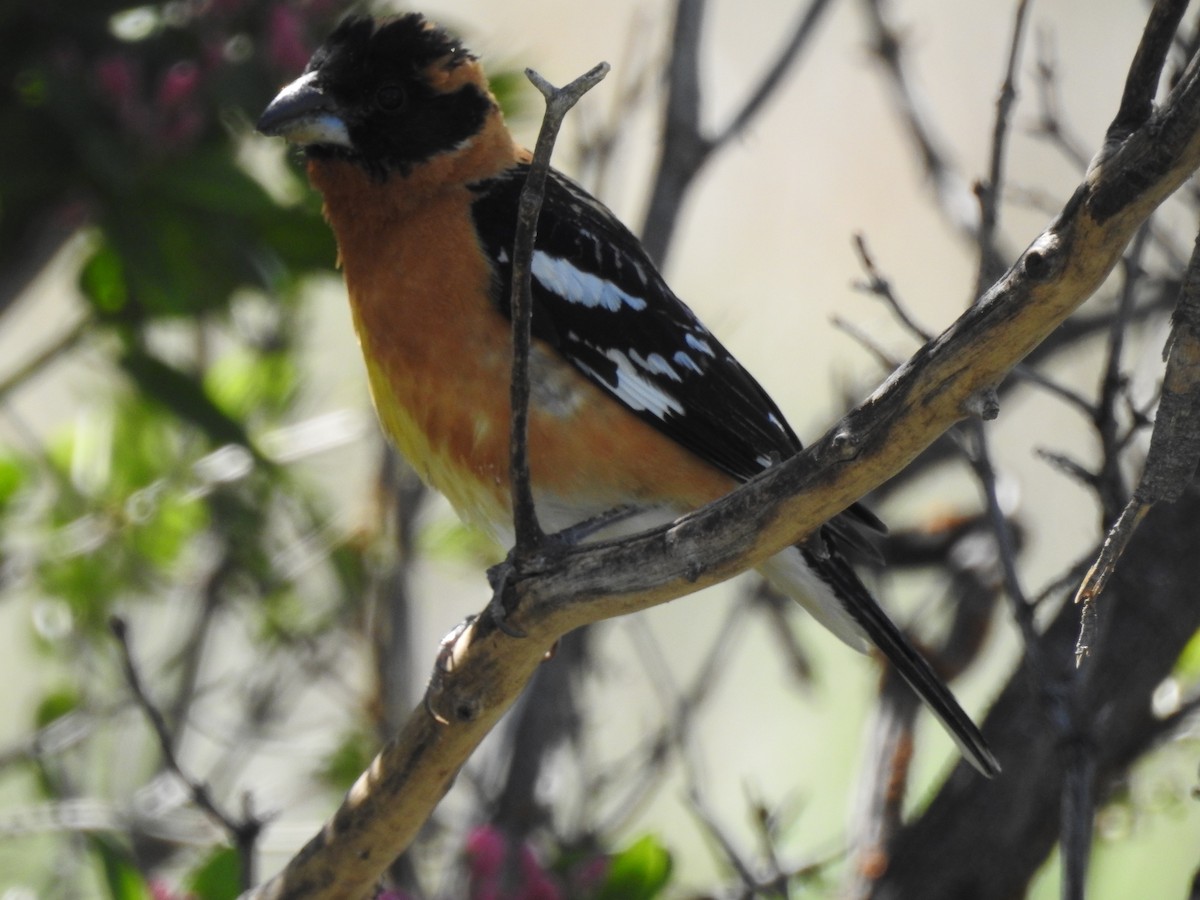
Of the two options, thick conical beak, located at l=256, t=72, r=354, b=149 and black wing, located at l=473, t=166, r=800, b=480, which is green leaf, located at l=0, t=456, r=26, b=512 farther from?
black wing, located at l=473, t=166, r=800, b=480

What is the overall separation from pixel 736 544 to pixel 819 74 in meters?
5.08

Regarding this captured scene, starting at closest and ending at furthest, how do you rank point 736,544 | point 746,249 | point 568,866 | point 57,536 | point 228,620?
point 736,544 < point 568,866 < point 57,536 < point 228,620 < point 746,249

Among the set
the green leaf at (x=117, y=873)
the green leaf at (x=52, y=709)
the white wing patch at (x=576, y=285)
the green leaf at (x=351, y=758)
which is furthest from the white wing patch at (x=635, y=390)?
the green leaf at (x=52, y=709)

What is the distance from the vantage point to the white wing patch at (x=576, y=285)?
271cm

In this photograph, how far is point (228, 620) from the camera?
450 cm

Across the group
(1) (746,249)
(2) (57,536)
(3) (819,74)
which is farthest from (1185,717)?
(3) (819,74)

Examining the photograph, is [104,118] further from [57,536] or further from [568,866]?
[568,866]

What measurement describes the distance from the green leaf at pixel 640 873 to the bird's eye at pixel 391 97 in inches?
56.2

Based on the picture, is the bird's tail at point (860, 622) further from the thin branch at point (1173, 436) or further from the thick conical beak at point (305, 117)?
the thick conical beak at point (305, 117)

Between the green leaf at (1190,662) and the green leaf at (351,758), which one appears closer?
the green leaf at (1190,662)

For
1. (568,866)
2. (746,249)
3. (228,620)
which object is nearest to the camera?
(568,866)

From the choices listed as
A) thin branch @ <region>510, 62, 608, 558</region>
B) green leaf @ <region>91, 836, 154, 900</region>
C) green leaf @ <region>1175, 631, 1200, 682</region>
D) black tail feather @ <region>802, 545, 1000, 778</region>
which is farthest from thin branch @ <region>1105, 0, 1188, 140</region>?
green leaf @ <region>91, 836, 154, 900</region>

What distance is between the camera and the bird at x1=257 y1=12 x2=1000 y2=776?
2.62 metres

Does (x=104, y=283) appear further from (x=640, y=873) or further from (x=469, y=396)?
(x=640, y=873)
